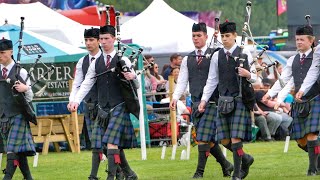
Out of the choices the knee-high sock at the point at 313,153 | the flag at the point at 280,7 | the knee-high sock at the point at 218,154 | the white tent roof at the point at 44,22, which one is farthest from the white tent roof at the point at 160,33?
the knee-high sock at the point at 313,153

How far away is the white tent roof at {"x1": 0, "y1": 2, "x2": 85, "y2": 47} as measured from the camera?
82.8 ft

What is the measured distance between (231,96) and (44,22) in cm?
1255

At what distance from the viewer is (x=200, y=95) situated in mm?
15672

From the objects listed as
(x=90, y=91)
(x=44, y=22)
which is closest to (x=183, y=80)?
(x=90, y=91)

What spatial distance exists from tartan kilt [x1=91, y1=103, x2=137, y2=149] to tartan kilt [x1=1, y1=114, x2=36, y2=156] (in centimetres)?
101

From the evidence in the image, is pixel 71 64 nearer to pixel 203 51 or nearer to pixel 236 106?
pixel 203 51

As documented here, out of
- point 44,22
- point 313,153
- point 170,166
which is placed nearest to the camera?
point 313,153

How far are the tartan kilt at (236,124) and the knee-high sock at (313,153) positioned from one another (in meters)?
1.06

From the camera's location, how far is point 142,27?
95.3 ft

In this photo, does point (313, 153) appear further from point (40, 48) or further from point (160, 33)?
point (160, 33)

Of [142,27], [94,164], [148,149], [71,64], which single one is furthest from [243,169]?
[142,27]

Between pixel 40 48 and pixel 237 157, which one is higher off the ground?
pixel 40 48

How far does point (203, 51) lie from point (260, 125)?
29.5 feet

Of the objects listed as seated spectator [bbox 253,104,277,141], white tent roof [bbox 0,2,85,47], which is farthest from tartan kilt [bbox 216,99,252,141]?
white tent roof [bbox 0,2,85,47]
